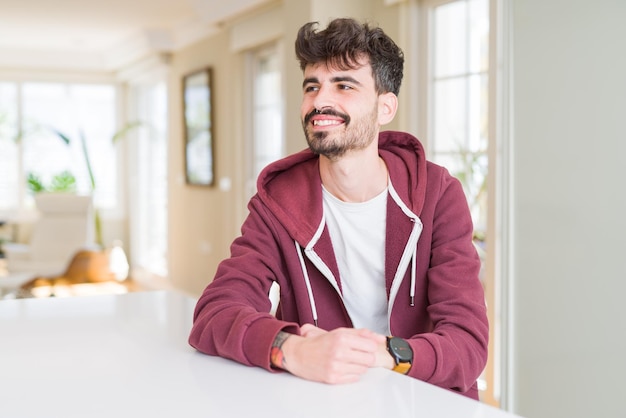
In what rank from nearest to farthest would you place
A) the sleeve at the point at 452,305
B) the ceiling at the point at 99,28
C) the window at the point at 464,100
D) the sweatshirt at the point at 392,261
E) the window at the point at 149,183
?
1. the sleeve at the point at 452,305
2. the sweatshirt at the point at 392,261
3. the window at the point at 464,100
4. the ceiling at the point at 99,28
5. the window at the point at 149,183

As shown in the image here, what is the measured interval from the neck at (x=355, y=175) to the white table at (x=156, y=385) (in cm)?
44

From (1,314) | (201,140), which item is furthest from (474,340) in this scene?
(201,140)

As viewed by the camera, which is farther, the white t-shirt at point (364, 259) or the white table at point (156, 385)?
the white t-shirt at point (364, 259)

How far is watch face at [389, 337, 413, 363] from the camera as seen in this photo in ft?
4.42

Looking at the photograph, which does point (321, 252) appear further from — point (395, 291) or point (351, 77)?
point (351, 77)

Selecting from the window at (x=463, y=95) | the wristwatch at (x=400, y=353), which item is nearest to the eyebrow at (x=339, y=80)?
the wristwatch at (x=400, y=353)

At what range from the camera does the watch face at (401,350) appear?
1.35m

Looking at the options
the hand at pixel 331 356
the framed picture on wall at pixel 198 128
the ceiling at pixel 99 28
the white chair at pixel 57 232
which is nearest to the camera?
the hand at pixel 331 356

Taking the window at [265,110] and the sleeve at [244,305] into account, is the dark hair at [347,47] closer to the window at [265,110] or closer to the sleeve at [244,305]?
the sleeve at [244,305]


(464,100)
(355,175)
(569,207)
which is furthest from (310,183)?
(464,100)

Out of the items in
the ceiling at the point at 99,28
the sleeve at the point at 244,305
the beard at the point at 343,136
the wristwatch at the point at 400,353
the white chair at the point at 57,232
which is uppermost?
the ceiling at the point at 99,28

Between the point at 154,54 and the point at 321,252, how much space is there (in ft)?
21.1

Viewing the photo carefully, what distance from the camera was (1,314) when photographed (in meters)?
1.69

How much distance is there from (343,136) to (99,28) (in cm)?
636
